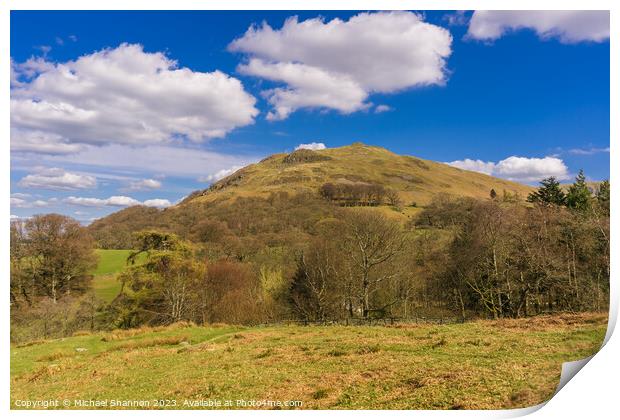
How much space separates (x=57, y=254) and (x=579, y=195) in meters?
31.9

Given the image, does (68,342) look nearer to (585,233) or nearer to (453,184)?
(585,233)

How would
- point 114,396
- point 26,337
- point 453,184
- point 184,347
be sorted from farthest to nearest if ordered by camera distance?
point 453,184 → point 26,337 → point 184,347 → point 114,396

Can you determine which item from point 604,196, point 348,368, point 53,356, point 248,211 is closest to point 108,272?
point 53,356

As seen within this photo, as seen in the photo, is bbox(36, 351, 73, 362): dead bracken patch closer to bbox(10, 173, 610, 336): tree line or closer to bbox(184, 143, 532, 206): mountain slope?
bbox(10, 173, 610, 336): tree line

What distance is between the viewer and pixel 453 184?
94250 mm

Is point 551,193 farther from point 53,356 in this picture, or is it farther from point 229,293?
point 53,356

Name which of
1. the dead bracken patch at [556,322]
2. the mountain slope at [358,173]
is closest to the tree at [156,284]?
the dead bracken patch at [556,322]

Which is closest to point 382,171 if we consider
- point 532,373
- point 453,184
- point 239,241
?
point 453,184

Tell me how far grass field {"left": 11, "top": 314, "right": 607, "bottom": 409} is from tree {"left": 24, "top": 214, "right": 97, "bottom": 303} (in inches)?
184

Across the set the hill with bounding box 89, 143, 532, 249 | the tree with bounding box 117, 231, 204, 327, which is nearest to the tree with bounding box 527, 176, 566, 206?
the hill with bounding box 89, 143, 532, 249

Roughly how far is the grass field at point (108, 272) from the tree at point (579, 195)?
2918 centimetres

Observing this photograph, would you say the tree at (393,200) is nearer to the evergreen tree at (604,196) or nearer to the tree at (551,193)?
the tree at (551,193)

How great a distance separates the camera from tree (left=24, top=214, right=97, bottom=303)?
1645 centimetres

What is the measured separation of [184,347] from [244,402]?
874 cm
